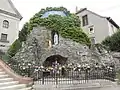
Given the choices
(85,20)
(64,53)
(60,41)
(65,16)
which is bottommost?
(64,53)

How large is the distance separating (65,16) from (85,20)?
11.8 m

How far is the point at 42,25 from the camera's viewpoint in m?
15.2

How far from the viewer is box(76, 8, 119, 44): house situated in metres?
24.2

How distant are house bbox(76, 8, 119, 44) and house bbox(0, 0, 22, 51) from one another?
408 inches

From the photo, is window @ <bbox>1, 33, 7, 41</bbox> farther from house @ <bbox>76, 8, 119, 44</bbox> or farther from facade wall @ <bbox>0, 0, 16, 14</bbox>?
A: house @ <bbox>76, 8, 119, 44</bbox>

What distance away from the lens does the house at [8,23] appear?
23747 mm

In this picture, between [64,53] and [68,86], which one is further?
[64,53]

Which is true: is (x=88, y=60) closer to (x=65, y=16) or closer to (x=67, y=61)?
(x=67, y=61)

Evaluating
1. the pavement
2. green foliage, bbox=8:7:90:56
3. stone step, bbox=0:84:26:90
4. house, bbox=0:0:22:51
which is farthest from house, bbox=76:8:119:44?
stone step, bbox=0:84:26:90

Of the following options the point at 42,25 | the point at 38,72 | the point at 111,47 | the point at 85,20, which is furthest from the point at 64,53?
the point at 85,20

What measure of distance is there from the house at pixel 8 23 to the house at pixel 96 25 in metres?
10.4

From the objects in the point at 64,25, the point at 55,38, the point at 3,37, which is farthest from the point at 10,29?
the point at 64,25

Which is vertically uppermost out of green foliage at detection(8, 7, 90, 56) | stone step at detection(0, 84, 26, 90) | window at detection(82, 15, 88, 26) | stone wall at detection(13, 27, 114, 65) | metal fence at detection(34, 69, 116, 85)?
window at detection(82, 15, 88, 26)

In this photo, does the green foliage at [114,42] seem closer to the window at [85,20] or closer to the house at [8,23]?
the window at [85,20]
